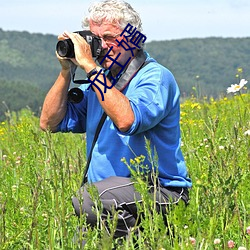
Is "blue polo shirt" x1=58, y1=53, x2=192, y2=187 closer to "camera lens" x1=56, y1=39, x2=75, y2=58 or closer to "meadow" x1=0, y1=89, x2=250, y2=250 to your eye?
"meadow" x1=0, y1=89, x2=250, y2=250

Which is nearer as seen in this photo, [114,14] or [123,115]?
[123,115]

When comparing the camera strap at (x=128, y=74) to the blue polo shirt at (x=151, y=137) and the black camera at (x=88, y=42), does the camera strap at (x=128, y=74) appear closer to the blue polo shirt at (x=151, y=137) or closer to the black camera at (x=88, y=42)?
the blue polo shirt at (x=151, y=137)

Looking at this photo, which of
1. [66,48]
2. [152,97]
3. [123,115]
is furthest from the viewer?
[66,48]

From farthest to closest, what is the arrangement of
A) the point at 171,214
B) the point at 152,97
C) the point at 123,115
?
1. the point at 152,97
2. the point at 123,115
3. the point at 171,214

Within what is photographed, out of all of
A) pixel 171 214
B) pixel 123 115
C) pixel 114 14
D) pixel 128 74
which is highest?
pixel 114 14

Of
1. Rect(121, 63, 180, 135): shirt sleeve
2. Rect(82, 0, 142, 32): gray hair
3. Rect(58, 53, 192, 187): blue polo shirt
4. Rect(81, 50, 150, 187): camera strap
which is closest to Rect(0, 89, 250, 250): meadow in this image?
Result: Rect(58, 53, 192, 187): blue polo shirt

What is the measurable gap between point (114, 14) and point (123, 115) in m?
0.65

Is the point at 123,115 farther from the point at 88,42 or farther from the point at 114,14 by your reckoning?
the point at 114,14

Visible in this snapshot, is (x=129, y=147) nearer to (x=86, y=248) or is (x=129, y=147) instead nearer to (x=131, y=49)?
(x=131, y=49)

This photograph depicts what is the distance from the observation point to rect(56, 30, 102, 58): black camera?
340 centimetres

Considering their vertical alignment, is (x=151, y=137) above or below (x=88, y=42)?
below

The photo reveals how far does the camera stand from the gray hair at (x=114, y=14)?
3.53m

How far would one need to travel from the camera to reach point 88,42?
339cm

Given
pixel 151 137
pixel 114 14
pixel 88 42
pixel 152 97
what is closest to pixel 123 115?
pixel 152 97
